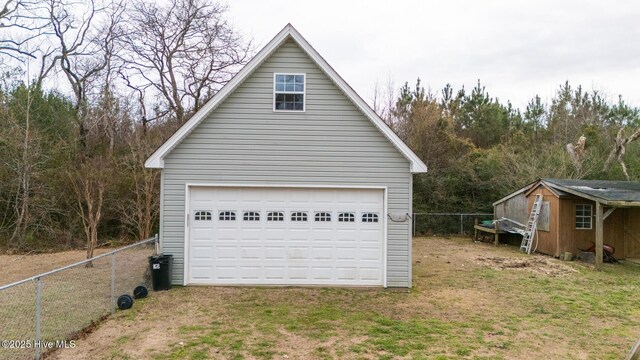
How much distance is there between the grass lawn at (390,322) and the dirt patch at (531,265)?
95 centimetres

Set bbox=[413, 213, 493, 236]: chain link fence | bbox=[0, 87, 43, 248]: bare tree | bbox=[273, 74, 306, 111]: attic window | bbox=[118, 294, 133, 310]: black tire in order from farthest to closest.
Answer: bbox=[413, 213, 493, 236]: chain link fence < bbox=[0, 87, 43, 248]: bare tree < bbox=[273, 74, 306, 111]: attic window < bbox=[118, 294, 133, 310]: black tire

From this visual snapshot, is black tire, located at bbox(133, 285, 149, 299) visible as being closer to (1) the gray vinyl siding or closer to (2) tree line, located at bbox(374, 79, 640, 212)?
(1) the gray vinyl siding

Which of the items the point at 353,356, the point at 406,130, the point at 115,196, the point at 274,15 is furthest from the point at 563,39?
the point at 115,196

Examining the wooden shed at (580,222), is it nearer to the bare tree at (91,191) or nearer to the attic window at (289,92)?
the attic window at (289,92)

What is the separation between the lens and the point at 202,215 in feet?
30.8

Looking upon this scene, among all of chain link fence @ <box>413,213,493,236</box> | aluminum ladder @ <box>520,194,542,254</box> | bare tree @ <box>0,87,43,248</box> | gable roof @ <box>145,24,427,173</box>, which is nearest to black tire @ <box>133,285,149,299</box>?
gable roof @ <box>145,24,427,173</box>

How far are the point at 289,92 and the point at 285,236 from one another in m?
3.61

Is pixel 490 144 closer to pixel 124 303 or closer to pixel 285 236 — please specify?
pixel 285 236

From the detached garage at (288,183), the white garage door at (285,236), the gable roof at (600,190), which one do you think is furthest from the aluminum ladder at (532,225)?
the white garage door at (285,236)

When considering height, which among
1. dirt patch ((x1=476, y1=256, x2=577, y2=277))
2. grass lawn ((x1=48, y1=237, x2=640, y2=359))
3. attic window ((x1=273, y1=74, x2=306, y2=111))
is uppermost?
attic window ((x1=273, y1=74, x2=306, y2=111))

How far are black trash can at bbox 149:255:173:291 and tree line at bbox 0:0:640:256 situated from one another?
6.94m

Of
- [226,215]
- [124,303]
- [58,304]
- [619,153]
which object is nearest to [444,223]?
[619,153]

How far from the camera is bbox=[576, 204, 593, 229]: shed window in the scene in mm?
14180

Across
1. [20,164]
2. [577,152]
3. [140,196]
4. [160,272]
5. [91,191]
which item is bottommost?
[160,272]
